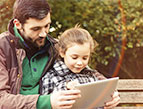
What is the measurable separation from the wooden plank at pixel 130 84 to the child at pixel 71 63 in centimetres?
101

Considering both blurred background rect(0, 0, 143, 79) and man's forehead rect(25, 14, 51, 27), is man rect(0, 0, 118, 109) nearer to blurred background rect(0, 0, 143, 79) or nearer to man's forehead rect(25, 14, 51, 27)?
man's forehead rect(25, 14, 51, 27)

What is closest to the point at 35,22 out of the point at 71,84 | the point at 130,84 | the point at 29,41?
the point at 29,41

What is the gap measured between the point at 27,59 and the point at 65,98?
2.02 feet

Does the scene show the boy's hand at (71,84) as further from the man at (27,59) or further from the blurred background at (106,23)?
the blurred background at (106,23)

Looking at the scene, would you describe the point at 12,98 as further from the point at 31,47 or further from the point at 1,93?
the point at 31,47

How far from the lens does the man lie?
2277mm

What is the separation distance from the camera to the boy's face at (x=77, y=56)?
8.12 ft

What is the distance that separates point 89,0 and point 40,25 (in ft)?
7.76

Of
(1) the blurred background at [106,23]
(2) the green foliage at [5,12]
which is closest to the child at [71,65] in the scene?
(2) the green foliage at [5,12]

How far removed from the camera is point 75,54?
2475 millimetres

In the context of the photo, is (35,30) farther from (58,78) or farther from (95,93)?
(95,93)

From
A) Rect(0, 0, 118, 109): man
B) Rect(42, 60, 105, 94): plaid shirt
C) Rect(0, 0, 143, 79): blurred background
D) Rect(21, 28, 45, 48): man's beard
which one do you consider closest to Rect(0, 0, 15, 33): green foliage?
Rect(0, 0, 143, 79): blurred background

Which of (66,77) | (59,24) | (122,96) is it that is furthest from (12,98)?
(59,24)

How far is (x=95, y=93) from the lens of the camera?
2.27 meters
